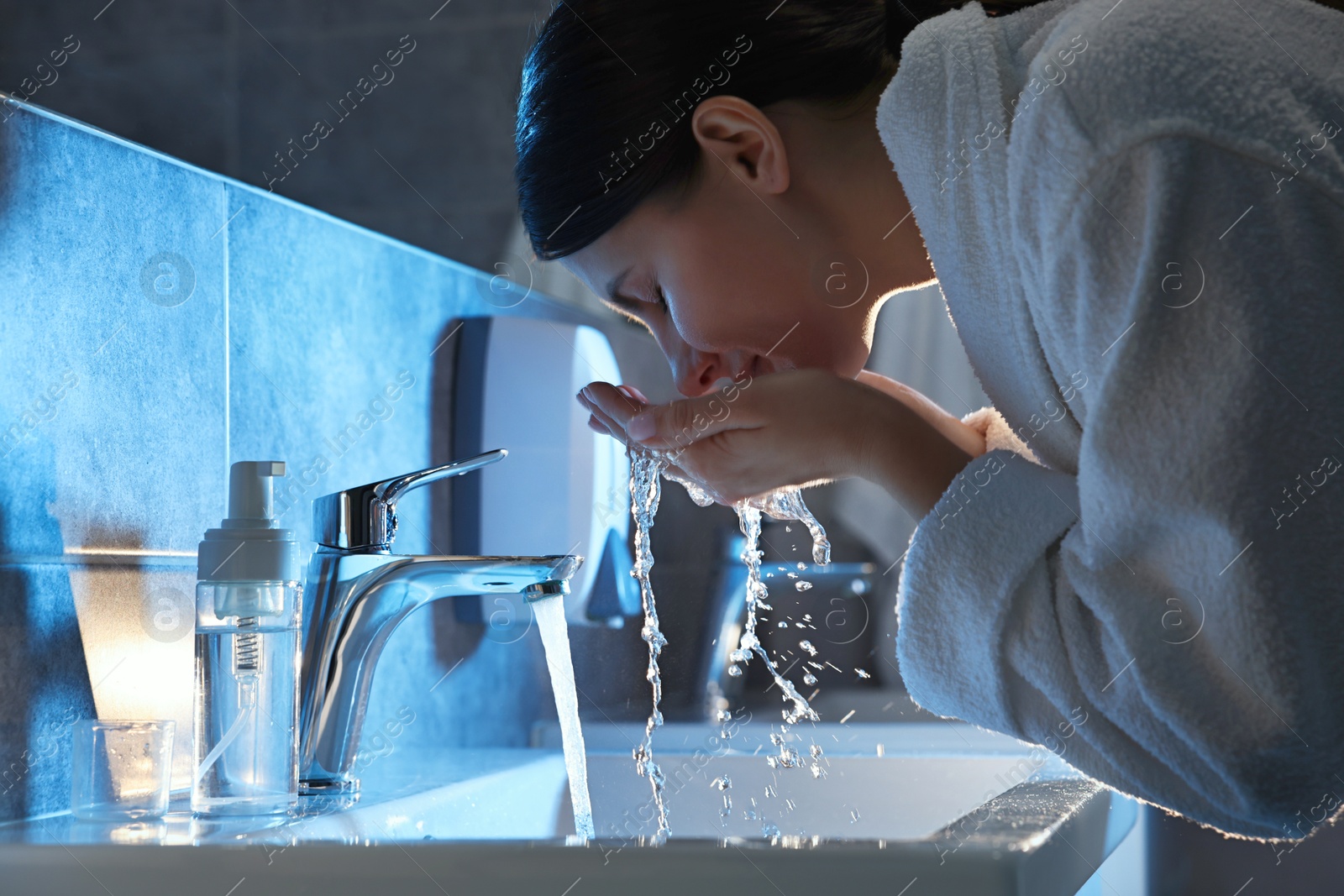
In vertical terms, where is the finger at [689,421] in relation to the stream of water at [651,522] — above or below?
above

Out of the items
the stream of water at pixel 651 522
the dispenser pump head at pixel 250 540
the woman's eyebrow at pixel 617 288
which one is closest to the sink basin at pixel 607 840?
the stream of water at pixel 651 522

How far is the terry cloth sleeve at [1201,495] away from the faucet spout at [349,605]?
12.3 inches

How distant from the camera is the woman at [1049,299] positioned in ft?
1.49

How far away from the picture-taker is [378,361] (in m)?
0.97

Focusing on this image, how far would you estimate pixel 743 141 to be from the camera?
68 centimetres

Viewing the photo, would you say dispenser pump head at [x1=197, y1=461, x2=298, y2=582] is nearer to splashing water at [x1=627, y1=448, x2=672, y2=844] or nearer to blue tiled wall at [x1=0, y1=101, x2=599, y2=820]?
blue tiled wall at [x1=0, y1=101, x2=599, y2=820]

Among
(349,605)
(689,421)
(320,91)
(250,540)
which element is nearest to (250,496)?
(250,540)

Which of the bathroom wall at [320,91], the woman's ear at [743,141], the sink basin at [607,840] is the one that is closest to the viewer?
the sink basin at [607,840]

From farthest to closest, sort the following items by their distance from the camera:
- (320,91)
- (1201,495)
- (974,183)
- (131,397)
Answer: (320,91), (131,397), (974,183), (1201,495)

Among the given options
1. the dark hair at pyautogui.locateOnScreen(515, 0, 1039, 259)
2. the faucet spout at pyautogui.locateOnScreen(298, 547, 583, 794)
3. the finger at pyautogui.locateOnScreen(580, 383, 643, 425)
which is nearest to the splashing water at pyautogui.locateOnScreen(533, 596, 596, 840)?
the faucet spout at pyautogui.locateOnScreen(298, 547, 583, 794)

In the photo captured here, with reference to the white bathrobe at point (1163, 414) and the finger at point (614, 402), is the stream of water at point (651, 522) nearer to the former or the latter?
the finger at point (614, 402)

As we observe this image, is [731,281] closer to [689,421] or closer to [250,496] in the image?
[689,421]

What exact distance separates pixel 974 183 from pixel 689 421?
0.19 m

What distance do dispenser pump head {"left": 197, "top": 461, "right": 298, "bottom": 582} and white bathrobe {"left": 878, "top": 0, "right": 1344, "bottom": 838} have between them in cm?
32
